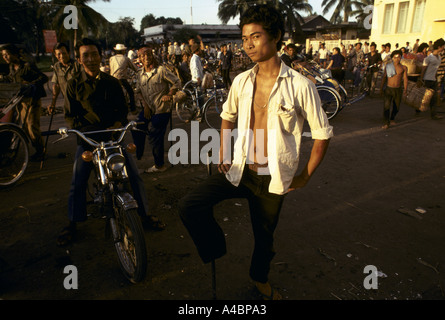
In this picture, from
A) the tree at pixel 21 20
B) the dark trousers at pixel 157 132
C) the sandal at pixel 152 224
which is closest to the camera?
the sandal at pixel 152 224

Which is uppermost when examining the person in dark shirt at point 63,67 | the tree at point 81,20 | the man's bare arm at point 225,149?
the tree at point 81,20

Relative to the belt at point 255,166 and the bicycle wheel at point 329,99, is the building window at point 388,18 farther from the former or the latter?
the belt at point 255,166

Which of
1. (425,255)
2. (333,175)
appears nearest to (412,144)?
(333,175)

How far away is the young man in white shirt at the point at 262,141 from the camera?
204cm

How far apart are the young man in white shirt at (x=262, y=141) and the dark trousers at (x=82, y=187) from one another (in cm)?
131

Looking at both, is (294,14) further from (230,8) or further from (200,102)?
(200,102)

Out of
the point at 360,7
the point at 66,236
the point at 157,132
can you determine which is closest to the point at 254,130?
the point at 66,236

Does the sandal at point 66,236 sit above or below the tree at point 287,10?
below

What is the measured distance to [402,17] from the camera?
2423cm

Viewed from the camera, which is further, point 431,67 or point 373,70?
point 373,70

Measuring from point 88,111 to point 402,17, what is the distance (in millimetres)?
28637

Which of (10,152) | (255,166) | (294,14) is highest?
(294,14)

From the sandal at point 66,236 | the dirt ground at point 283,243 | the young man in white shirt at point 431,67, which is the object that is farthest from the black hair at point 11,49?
the young man in white shirt at point 431,67

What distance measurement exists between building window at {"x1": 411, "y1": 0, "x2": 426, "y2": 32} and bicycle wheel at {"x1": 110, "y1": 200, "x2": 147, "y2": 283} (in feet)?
91.5
